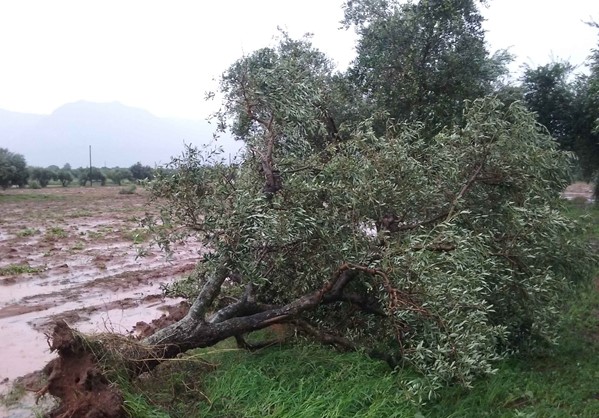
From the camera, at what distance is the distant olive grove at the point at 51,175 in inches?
1853

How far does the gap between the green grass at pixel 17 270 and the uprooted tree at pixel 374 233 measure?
328 inches

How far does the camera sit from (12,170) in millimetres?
46875

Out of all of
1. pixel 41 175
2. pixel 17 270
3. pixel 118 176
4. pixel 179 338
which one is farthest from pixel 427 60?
pixel 118 176

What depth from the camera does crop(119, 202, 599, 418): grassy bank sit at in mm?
5246

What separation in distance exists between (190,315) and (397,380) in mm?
A: 2272

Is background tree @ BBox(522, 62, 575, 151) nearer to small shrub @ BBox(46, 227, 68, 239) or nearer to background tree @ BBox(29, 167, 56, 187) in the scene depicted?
small shrub @ BBox(46, 227, 68, 239)

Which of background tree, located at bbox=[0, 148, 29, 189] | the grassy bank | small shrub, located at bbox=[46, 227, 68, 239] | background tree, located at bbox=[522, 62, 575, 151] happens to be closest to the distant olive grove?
background tree, located at bbox=[0, 148, 29, 189]

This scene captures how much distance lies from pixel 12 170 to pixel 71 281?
3850 centimetres

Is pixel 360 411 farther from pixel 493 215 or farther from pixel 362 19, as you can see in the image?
pixel 362 19

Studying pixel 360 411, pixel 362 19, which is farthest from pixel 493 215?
pixel 362 19

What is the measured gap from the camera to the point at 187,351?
6352mm

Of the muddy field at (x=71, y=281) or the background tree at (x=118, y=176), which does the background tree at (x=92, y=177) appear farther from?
the muddy field at (x=71, y=281)

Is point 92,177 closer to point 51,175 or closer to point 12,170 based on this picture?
point 51,175

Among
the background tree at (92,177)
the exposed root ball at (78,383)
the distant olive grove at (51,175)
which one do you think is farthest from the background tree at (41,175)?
the exposed root ball at (78,383)
